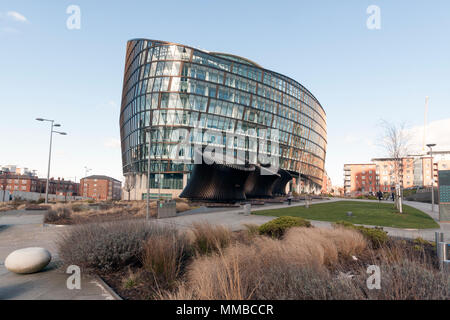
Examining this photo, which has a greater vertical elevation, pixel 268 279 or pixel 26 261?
pixel 268 279

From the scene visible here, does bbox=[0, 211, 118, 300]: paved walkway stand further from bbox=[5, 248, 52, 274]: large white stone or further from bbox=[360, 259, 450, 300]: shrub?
bbox=[360, 259, 450, 300]: shrub

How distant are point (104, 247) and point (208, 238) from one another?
2744mm

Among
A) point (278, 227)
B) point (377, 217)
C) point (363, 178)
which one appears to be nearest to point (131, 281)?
point (278, 227)

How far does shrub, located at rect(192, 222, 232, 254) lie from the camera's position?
6.96 metres

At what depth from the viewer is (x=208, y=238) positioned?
724 centimetres

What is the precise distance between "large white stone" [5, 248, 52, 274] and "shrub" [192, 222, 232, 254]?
374cm

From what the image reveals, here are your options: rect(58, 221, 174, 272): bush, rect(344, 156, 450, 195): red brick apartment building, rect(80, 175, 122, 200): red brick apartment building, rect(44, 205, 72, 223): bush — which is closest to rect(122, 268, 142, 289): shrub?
rect(58, 221, 174, 272): bush

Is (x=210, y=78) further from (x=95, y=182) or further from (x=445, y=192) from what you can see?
(x=95, y=182)

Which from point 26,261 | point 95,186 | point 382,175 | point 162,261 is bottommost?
point 95,186

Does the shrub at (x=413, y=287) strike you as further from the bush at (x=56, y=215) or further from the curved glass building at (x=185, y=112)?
the curved glass building at (x=185, y=112)

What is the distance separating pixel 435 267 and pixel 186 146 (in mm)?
48906

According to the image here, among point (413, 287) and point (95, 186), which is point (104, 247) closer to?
point (413, 287)
